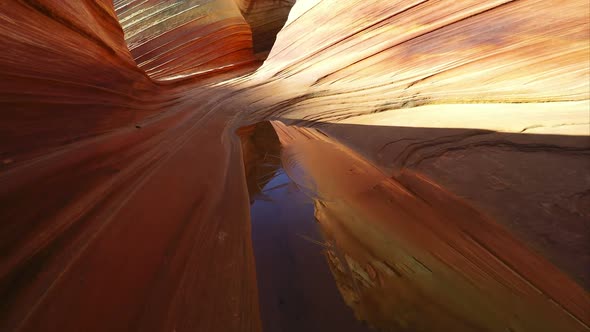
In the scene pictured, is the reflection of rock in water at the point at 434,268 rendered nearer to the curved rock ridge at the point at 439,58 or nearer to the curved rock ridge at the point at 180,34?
the curved rock ridge at the point at 439,58

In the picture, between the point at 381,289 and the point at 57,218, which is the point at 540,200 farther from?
the point at 57,218

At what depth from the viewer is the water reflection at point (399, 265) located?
1.97 feet

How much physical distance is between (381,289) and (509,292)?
0.29 m

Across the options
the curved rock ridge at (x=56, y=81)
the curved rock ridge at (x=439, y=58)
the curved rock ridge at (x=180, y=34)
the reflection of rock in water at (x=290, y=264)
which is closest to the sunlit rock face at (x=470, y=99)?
the curved rock ridge at (x=439, y=58)

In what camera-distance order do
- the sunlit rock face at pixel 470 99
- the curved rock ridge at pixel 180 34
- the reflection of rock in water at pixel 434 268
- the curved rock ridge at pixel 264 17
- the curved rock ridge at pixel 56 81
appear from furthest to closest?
the curved rock ridge at pixel 264 17 < the curved rock ridge at pixel 180 34 < the curved rock ridge at pixel 56 81 < the sunlit rock face at pixel 470 99 < the reflection of rock in water at pixel 434 268

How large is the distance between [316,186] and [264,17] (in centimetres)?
724

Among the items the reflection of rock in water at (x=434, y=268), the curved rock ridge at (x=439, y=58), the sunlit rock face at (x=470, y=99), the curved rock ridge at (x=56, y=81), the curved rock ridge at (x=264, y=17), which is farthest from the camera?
the curved rock ridge at (x=264, y=17)

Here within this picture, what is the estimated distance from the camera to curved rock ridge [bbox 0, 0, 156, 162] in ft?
4.29

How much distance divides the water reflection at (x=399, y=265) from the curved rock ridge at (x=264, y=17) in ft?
23.3

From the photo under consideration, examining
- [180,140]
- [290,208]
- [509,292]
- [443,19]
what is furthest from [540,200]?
[443,19]

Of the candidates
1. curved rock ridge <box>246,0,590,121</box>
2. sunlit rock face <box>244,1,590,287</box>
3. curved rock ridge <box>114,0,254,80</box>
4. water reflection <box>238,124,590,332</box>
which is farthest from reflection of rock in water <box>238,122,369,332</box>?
curved rock ridge <box>114,0,254,80</box>

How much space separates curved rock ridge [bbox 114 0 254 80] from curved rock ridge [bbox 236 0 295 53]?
3.50ft

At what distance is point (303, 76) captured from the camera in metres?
3.23

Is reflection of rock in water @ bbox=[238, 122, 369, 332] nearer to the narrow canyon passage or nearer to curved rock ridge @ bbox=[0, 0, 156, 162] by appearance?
the narrow canyon passage
